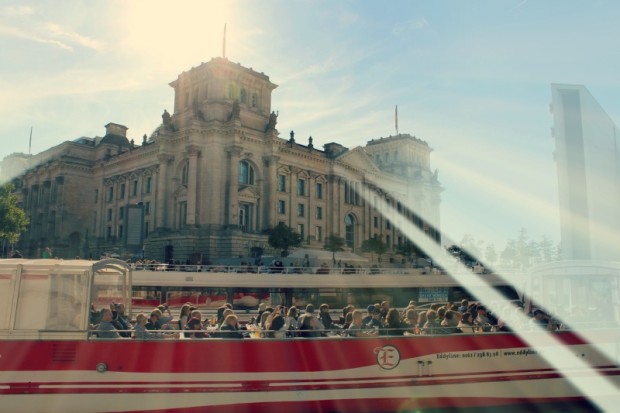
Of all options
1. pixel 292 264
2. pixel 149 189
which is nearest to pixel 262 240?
pixel 292 264

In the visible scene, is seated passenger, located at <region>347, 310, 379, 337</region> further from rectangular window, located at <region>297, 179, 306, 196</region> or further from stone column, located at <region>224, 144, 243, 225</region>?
rectangular window, located at <region>297, 179, 306, 196</region>

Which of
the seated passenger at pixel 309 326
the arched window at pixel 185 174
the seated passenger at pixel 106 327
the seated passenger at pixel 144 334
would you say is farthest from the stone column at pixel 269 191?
the seated passenger at pixel 106 327

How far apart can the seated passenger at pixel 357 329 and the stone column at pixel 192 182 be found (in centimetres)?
5194

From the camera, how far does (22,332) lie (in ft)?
33.7

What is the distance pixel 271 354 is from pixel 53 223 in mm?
83207

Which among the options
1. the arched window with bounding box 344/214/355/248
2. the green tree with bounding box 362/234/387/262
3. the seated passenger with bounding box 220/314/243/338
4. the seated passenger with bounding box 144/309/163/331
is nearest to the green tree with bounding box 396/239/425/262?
the arched window with bounding box 344/214/355/248

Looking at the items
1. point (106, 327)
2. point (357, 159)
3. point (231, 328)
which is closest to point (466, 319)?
point (231, 328)

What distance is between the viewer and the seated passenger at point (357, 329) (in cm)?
1123

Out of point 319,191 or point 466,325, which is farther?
point 319,191

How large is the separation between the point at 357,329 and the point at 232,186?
53.1m

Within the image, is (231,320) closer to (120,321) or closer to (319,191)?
(120,321)

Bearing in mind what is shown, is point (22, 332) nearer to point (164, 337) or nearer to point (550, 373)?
point (164, 337)

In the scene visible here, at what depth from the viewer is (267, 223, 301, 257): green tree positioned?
6144 cm

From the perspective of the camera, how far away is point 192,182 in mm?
62719
